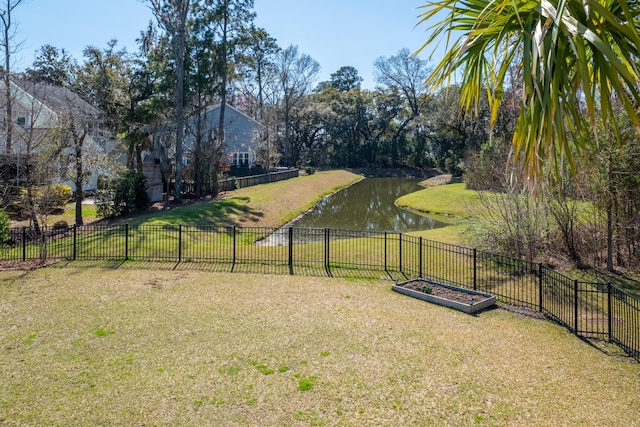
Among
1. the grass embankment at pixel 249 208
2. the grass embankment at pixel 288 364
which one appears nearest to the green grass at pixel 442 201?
the grass embankment at pixel 249 208

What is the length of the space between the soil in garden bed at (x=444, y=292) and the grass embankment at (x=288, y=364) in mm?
610

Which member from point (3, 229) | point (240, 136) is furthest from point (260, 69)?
point (3, 229)

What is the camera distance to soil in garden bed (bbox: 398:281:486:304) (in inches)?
381

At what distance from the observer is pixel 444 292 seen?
10117 mm

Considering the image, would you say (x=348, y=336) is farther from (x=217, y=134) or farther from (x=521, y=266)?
(x=217, y=134)

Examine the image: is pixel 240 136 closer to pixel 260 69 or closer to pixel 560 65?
pixel 260 69

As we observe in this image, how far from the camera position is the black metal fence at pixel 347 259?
403 inches

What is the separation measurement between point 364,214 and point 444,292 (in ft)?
65.7

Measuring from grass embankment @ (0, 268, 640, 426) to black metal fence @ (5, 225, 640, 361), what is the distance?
5.82 ft

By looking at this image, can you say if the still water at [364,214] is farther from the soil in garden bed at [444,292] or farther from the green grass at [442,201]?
the soil in garden bed at [444,292]

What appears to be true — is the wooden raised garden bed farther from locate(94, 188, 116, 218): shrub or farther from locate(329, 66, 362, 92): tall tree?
locate(329, 66, 362, 92): tall tree

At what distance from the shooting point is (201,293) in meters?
10.1

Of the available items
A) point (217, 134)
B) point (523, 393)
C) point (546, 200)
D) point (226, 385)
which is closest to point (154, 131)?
point (217, 134)

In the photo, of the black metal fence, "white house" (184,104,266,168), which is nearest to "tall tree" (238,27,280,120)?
"white house" (184,104,266,168)
